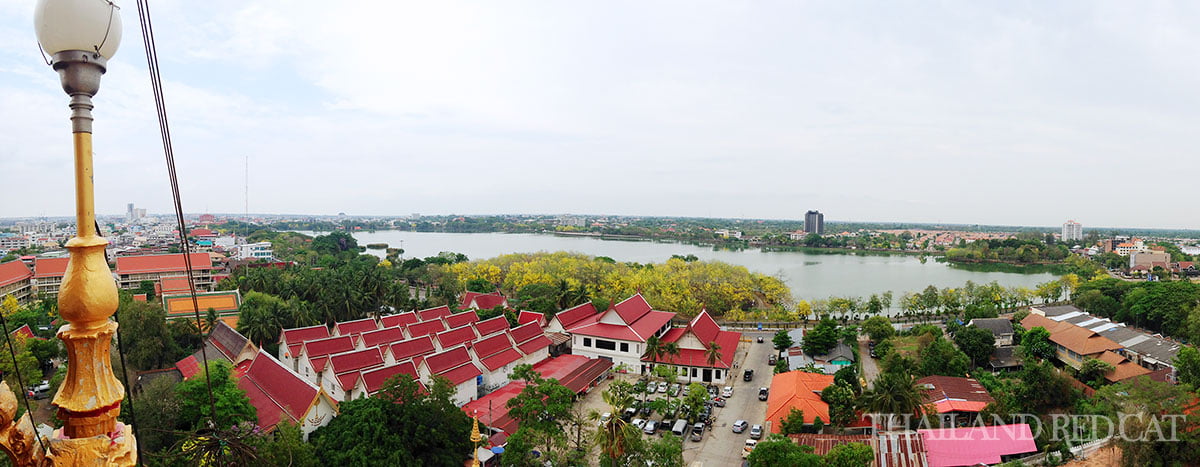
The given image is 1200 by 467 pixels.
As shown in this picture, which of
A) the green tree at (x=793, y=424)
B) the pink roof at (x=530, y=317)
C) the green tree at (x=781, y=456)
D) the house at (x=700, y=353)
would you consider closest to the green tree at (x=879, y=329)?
the house at (x=700, y=353)

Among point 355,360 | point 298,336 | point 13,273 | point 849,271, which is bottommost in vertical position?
point 849,271

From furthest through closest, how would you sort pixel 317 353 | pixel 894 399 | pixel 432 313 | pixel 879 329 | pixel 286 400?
pixel 879 329, pixel 432 313, pixel 317 353, pixel 286 400, pixel 894 399

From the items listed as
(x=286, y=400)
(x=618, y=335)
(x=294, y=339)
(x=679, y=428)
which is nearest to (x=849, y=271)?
(x=618, y=335)

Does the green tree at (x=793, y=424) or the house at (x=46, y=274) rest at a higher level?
the house at (x=46, y=274)

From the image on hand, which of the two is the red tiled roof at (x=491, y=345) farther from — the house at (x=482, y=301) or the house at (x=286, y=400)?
the house at (x=482, y=301)

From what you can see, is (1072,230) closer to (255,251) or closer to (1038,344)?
(1038,344)

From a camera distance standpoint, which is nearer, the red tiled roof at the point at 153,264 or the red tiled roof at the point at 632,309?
the red tiled roof at the point at 632,309
